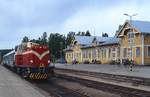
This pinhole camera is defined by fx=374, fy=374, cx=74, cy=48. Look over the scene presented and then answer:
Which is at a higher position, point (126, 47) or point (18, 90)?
point (126, 47)

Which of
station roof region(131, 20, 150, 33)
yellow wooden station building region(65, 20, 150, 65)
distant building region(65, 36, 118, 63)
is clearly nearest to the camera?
yellow wooden station building region(65, 20, 150, 65)

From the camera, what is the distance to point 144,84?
27094mm

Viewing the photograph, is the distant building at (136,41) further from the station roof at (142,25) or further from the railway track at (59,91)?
the railway track at (59,91)

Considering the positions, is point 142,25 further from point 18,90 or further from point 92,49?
point 18,90

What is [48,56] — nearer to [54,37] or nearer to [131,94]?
[131,94]

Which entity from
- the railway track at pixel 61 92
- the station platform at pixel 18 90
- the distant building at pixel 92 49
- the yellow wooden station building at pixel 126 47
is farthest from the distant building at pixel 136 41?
the station platform at pixel 18 90

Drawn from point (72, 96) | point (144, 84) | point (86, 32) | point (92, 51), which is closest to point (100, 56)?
point (92, 51)

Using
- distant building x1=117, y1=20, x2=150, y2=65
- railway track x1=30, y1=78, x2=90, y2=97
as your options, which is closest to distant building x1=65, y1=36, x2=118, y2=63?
distant building x1=117, y1=20, x2=150, y2=65

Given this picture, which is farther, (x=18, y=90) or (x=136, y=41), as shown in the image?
(x=136, y=41)

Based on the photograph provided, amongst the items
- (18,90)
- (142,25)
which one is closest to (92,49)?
(142,25)

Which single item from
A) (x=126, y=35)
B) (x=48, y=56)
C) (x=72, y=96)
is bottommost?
(x=72, y=96)

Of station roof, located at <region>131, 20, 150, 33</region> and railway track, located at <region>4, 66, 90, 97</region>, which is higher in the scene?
A: station roof, located at <region>131, 20, 150, 33</region>

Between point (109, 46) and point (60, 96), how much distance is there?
58.9 metres

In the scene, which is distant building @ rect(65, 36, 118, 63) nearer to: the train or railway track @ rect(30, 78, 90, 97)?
the train
